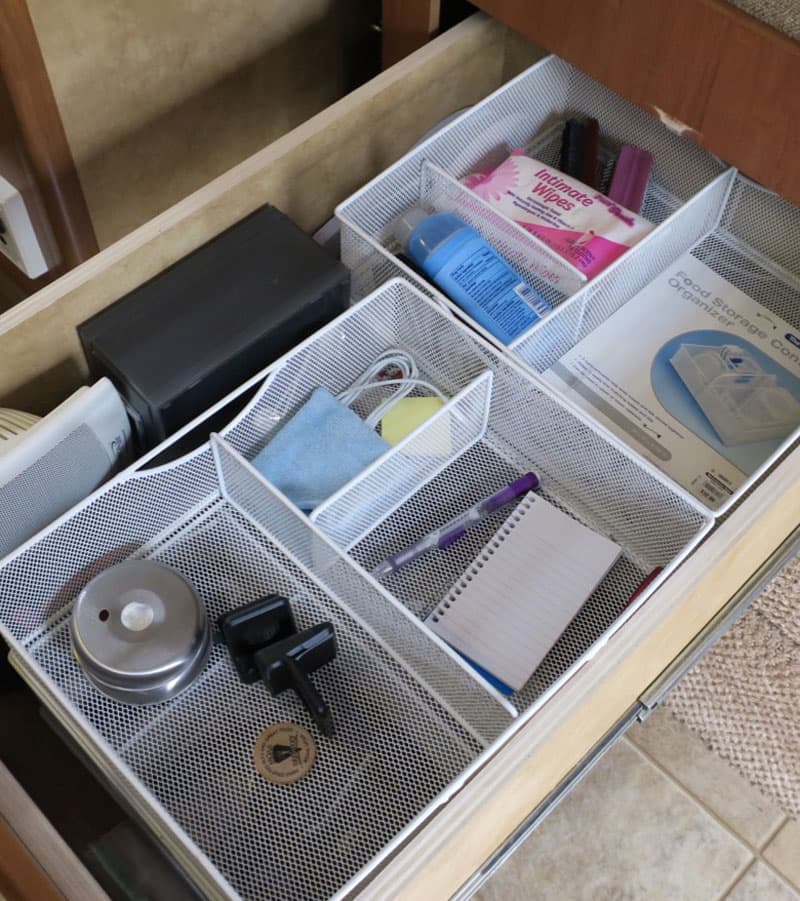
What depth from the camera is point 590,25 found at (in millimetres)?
810

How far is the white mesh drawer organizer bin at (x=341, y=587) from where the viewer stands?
0.63m

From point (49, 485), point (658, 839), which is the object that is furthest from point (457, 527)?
point (658, 839)

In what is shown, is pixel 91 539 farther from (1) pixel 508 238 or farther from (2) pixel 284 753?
(1) pixel 508 238

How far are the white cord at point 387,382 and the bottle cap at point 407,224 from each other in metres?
0.09

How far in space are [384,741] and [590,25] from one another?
55 centimetres

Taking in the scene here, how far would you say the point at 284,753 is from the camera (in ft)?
2.17

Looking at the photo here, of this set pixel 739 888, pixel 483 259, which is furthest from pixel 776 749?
pixel 483 259

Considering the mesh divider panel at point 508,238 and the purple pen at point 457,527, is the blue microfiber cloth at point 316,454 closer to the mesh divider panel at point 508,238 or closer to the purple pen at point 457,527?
the purple pen at point 457,527

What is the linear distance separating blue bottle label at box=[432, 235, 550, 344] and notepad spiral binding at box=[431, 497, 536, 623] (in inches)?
5.0

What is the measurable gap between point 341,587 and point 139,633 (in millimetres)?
131

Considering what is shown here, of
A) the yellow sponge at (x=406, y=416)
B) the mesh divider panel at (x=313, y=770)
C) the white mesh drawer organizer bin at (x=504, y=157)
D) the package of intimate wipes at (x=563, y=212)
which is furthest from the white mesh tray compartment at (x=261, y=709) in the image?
the package of intimate wipes at (x=563, y=212)

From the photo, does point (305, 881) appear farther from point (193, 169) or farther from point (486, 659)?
point (193, 169)

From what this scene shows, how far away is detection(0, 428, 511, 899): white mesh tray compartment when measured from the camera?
63 centimetres

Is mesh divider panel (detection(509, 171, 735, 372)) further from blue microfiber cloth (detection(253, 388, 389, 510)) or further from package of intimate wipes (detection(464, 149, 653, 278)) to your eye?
blue microfiber cloth (detection(253, 388, 389, 510))
